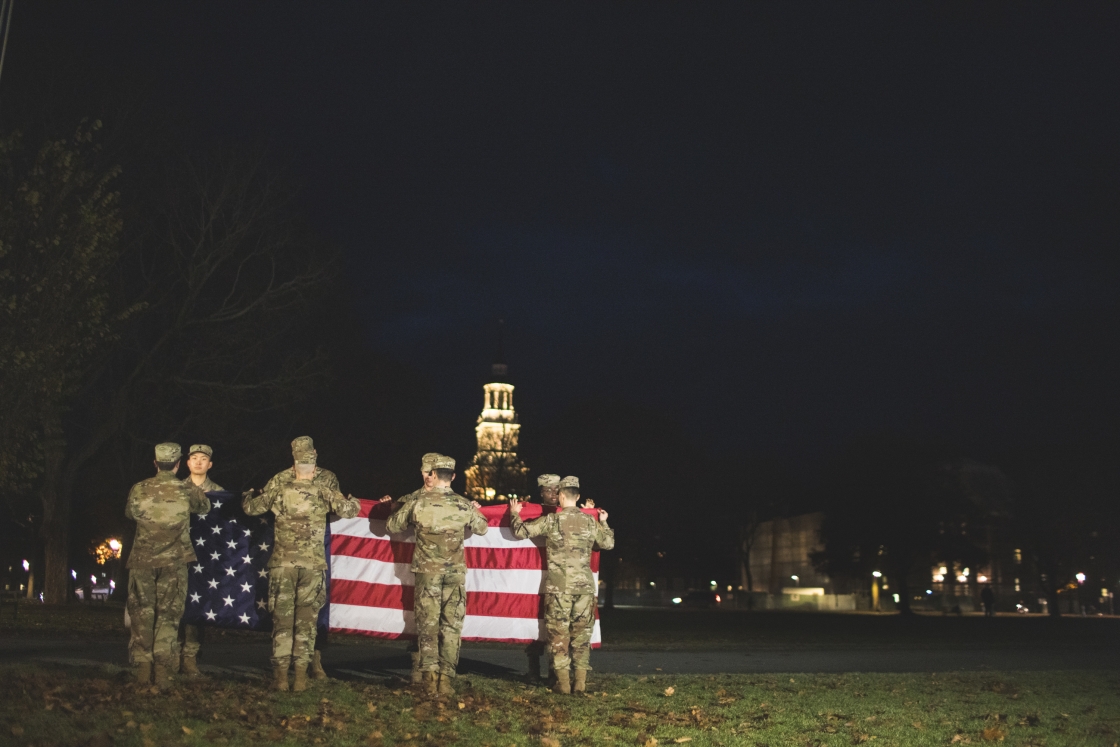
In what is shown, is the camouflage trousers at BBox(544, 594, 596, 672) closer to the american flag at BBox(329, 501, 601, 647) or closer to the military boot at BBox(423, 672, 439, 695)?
the american flag at BBox(329, 501, 601, 647)

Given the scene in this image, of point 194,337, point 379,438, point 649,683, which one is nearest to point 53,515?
point 194,337

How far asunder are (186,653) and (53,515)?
21.9 metres

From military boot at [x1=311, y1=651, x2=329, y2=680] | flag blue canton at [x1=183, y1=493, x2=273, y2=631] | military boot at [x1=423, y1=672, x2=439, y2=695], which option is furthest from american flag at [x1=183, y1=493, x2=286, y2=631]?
military boot at [x1=423, y1=672, x2=439, y2=695]

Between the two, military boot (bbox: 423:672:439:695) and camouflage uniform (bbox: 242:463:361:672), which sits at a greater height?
camouflage uniform (bbox: 242:463:361:672)

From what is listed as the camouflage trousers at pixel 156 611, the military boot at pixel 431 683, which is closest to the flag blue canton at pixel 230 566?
the camouflage trousers at pixel 156 611

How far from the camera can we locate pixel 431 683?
38.4 ft

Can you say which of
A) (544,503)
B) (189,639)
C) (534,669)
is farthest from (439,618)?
(189,639)

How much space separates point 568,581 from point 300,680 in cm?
300

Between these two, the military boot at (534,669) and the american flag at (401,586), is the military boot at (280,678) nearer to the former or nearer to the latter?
the american flag at (401,586)

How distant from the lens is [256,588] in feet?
43.2

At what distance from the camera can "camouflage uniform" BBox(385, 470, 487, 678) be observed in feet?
39.2

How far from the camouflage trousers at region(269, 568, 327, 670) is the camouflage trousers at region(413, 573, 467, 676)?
102cm

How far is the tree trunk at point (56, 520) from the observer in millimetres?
31891

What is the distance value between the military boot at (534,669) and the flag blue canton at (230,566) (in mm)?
2948
